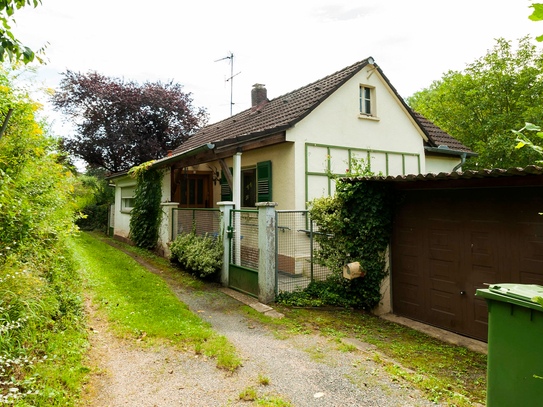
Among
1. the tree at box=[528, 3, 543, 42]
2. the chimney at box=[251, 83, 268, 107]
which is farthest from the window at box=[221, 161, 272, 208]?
the tree at box=[528, 3, 543, 42]

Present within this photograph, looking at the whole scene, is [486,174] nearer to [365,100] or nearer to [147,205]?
[365,100]

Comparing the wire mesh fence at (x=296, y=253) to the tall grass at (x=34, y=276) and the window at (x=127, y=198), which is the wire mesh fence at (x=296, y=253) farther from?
the window at (x=127, y=198)

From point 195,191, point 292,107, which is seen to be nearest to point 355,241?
point 292,107

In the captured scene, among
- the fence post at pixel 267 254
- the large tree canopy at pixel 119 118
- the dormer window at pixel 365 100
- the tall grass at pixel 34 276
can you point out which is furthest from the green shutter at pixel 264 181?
the large tree canopy at pixel 119 118

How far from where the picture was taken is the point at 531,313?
2691 millimetres

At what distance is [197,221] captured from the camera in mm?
8961

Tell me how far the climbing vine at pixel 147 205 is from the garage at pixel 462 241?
8454 mm

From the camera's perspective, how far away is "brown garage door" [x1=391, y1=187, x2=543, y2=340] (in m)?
4.91

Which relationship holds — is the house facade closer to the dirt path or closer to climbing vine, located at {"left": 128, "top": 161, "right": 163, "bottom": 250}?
climbing vine, located at {"left": 128, "top": 161, "right": 163, "bottom": 250}

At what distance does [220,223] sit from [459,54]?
71.0 feet

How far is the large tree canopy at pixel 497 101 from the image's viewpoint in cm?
1831

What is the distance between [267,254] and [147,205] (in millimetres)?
7380

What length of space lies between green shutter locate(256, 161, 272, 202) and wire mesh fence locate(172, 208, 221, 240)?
67.0 inches

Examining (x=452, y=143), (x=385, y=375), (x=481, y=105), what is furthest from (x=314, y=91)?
(x=481, y=105)
